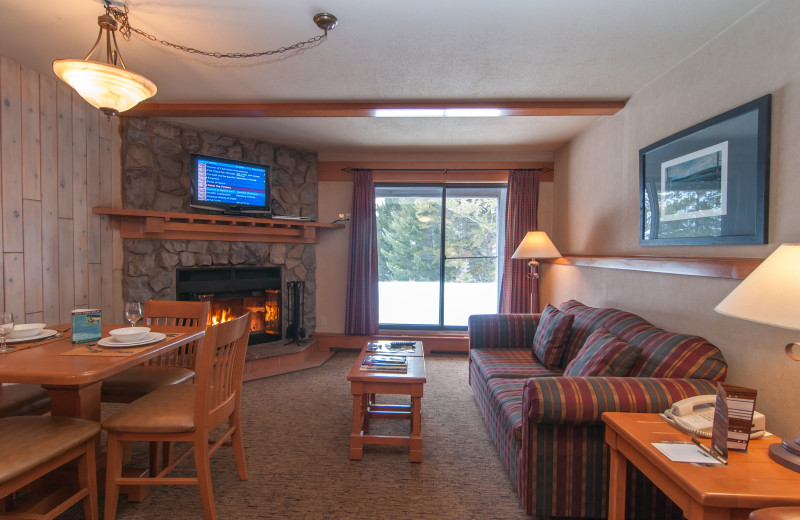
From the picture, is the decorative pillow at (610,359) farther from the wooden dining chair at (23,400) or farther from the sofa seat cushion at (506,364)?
the wooden dining chair at (23,400)

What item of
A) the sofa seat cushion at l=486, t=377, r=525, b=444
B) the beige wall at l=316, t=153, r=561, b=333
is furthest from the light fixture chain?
the beige wall at l=316, t=153, r=561, b=333

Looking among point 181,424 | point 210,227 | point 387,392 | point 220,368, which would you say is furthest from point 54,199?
point 387,392

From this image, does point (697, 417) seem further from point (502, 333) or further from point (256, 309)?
point (256, 309)

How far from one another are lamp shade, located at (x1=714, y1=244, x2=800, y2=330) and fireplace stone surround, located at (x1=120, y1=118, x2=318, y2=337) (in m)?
4.04

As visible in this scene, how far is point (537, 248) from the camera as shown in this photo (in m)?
3.62

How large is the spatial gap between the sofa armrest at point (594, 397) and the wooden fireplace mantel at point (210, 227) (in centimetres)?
334

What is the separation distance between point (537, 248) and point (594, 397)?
2183 mm

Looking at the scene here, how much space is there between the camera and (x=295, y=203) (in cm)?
458

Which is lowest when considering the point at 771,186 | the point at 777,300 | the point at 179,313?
the point at 179,313

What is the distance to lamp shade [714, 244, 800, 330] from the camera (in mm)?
1097

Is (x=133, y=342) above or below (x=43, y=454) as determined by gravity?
above

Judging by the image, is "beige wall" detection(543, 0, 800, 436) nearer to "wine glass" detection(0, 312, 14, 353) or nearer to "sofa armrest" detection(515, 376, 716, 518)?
"sofa armrest" detection(515, 376, 716, 518)

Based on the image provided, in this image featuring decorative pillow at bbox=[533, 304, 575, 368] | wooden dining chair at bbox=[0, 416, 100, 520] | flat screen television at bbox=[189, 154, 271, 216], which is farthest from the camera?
flat screen television at bbox=[189, 154, 271, 216]

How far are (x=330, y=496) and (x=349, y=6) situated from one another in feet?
8.18
